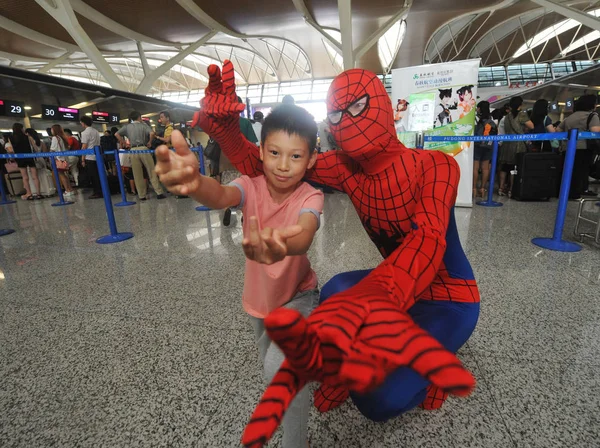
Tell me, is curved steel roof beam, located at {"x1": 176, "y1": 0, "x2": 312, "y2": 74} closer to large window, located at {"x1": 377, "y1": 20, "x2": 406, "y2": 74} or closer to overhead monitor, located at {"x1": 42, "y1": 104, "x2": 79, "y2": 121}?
overhead monitor, located at {"x1": 42, "y1": 104, "x2": 79, "y2": 121}

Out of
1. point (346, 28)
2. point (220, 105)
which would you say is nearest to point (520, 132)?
point (220, 105)

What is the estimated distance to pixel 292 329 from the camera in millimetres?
455

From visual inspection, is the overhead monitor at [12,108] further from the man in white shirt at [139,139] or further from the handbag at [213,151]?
the handbag at [213,151]

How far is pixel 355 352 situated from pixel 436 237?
0.43 meters

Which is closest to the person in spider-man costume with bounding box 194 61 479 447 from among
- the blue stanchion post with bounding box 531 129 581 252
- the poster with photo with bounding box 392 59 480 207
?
the blue stanchion post with bounding box 531 129 581 252

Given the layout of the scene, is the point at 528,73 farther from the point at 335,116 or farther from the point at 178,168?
the point at 178,168

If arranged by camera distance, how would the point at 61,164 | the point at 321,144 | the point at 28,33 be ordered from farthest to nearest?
the point at 28,33
the point at 61,164
the point at 321,144

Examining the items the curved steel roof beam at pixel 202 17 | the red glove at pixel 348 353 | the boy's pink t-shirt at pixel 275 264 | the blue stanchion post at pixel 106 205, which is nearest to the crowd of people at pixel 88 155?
the blue stanchion post at pixel 106 205

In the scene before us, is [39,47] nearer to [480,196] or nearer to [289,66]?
[289,66]

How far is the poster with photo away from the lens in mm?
4664

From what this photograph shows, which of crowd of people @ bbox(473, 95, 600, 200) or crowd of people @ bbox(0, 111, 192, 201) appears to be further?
crowd of people @ bbox(0, 111, 192, 201)

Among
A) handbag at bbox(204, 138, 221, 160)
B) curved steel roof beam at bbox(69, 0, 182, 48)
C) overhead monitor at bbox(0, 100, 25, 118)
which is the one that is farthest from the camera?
curved steel roof beam at bbox(69, 0, 182, 48)

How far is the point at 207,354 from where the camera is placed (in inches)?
61.0

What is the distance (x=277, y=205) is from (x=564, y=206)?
10.8ft
